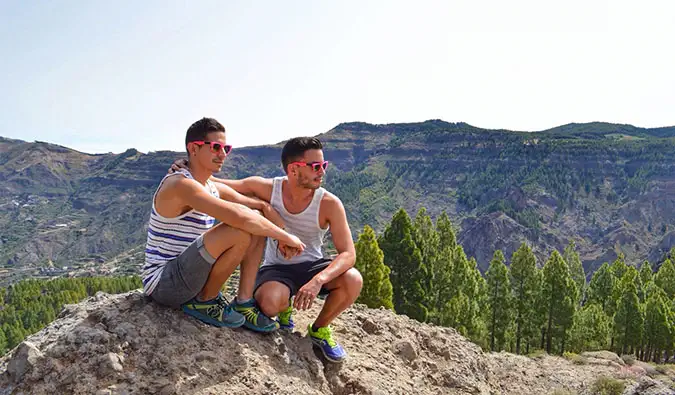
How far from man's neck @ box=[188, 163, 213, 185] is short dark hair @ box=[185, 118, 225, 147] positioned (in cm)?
28

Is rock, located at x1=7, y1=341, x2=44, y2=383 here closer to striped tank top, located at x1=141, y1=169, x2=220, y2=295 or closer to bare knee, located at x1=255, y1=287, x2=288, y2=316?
striped tank top, located at x1=141, y1=169, x2=220, y2=295

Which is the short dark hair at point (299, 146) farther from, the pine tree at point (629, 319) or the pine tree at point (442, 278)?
the pine tree at point (629, 319)

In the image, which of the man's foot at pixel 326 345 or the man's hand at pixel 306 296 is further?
the man's foot at pixel 326 345

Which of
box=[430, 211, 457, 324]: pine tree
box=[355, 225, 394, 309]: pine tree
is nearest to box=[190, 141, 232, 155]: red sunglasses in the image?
box=[355, 225, 394, 309]: pine tree

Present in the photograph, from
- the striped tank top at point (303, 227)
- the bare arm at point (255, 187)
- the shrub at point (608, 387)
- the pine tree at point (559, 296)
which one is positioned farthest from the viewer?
the pine tree at point (559, 296)

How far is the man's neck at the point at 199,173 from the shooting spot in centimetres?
495

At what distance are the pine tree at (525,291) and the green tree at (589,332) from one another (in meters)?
2.20

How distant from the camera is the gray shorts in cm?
457

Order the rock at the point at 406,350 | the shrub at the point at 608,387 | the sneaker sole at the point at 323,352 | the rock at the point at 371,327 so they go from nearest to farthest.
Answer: the sneaker sole at the point at 323,352
the rock at the point at 406,350
the rock at the point at 371,327
the shrub at the point at 608,387

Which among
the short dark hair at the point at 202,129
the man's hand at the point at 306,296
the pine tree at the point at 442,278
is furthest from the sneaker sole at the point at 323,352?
the pine tree at the point at 442,278

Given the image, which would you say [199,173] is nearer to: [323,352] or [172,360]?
[172,360]

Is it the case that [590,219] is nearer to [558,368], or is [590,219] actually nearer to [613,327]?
[613,327]

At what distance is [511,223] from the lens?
521 ft

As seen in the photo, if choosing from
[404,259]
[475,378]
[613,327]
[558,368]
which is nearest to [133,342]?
[475,378]
